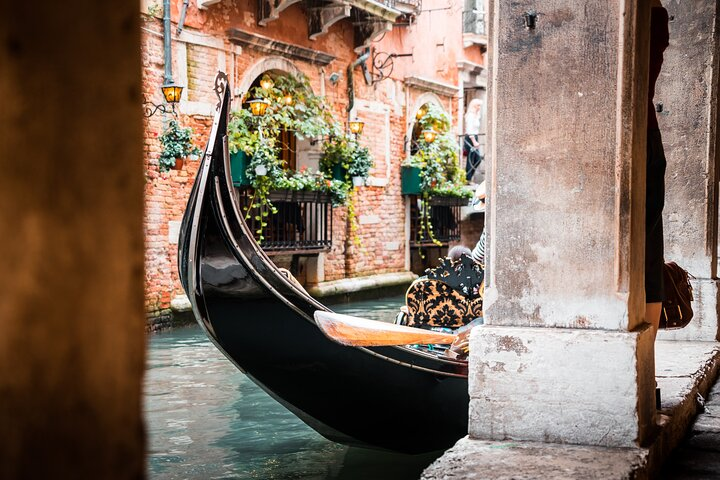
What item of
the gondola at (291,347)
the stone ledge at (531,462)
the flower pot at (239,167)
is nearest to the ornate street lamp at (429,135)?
the flower pot at (239,167)

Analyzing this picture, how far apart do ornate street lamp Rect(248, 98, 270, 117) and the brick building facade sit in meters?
0.30

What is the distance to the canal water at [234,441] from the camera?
159 inches

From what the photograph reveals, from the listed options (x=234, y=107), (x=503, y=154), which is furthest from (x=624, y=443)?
(x=234, y=107)

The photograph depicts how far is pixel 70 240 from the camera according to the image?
504mm

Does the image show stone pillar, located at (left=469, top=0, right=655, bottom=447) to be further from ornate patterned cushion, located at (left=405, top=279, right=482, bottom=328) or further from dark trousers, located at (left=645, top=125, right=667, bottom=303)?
ornate patterned cushion, located at (left=405, top=279, right=482, bottom=328)

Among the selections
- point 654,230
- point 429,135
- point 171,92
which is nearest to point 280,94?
point 171,92

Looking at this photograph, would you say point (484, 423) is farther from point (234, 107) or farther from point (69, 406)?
point (234, 107)

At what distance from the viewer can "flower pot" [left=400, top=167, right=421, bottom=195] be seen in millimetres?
12070

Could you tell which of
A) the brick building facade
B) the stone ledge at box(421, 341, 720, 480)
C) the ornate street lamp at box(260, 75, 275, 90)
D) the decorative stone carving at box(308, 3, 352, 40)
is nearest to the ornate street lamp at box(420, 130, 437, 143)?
the brick building facade

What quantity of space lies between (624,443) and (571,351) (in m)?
0.22

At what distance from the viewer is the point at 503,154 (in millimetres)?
2123

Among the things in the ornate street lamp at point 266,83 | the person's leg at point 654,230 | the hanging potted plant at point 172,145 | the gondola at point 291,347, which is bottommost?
the gondola at point 291,347

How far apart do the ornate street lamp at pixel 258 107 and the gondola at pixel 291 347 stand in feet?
14.8

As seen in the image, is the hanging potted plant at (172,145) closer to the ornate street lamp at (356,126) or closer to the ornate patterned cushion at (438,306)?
the ornate street lamp at (356,126)
